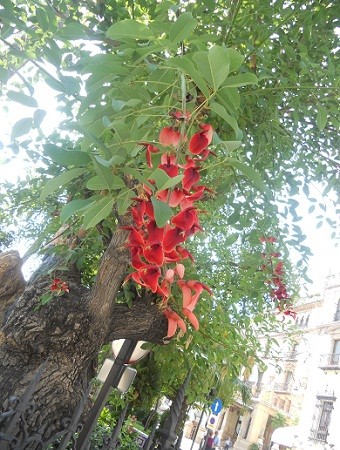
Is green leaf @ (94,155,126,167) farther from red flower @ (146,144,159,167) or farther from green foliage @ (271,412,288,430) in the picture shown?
green foliage @ (271,412,288,430)

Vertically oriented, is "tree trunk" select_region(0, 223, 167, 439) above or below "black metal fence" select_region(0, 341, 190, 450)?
above

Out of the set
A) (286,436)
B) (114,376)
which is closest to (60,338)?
(114,376)

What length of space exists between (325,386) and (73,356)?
76.9 feet

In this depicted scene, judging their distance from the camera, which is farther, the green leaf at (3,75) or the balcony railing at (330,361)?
the balcony railing at (330,361)

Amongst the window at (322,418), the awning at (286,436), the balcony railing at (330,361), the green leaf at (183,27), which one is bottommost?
the green leaf at (183,27)

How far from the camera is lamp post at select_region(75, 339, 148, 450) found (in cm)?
209

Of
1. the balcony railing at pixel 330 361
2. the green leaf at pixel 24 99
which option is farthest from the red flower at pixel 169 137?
the balcony railing at pixel 330 361

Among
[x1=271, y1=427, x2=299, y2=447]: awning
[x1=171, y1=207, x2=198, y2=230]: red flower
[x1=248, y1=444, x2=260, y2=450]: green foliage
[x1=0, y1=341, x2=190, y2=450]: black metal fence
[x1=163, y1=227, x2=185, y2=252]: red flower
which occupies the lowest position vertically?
[x1=0, y1=341, x2=190, y2=450]: black metal fence

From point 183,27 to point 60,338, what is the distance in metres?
2.08

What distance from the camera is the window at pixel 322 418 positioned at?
20609 mm

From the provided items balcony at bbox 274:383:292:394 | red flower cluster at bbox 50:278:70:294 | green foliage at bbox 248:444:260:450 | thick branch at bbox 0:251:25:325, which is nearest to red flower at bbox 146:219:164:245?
red flower cluster at bbox 50:278:70:294

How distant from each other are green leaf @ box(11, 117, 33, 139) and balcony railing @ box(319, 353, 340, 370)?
79.8ft

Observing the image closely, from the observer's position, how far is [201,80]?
74 cm

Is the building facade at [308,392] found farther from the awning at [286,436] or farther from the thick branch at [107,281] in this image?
the thick branch at [107,281]
